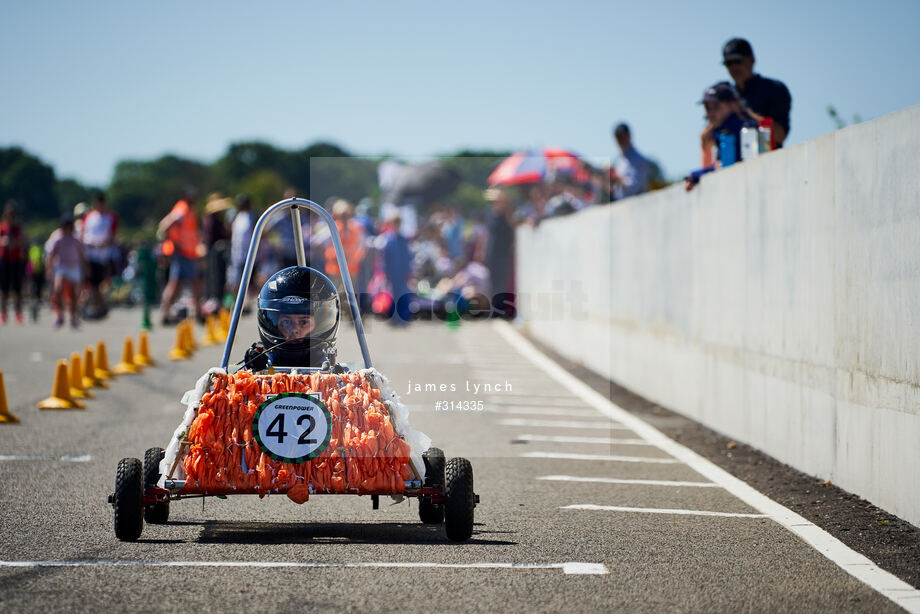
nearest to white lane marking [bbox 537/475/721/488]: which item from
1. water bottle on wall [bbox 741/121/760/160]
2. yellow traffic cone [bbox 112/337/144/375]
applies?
water bottle on wall [bbox 741/121/760/160]

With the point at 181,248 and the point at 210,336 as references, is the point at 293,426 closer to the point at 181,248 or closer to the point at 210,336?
the point at 210,336

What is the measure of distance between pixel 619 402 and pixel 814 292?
5429mm

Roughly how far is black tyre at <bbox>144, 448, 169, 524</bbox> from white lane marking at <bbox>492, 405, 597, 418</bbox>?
6.21 m

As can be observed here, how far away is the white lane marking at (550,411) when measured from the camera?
42.9 feet

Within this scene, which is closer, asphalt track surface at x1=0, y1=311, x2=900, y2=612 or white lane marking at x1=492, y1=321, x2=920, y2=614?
asphalt track surface at x1=0, y1=311, x2=900, y2=612

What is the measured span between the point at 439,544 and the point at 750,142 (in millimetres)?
5719

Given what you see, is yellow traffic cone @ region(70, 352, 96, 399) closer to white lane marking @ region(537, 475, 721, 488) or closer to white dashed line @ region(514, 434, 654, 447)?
white dashed line @ region(514, 434, 654, 447)

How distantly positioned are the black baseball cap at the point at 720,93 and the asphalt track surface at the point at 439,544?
9.82 feet

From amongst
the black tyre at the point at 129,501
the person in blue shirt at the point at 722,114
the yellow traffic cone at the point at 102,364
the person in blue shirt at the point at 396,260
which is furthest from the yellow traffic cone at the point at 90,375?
the person in blue shirt at the point at 396,260

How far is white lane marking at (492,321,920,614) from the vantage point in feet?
19.0

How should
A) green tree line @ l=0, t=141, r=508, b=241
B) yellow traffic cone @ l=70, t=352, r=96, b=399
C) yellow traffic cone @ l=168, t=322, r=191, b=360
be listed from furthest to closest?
1. green tree line @ l=0, t=141, r=508, b=241
2. yellow traffic cone @ l=168, t=322, r=191, b=360
3. yellow traffic cone @ l=70, t=352, r=96, b=399

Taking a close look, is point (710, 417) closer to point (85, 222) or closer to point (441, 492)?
point (441, 492)

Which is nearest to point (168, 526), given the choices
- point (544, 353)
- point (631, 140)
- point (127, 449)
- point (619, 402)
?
point (127, 449)

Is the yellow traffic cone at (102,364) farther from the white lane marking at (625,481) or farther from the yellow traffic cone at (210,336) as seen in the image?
the white lane marking at (625,481)
